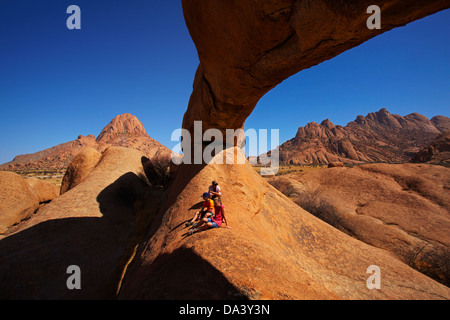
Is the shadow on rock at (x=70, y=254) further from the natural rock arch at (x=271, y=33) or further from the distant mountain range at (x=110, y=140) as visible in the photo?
the distant mountain range at (x=110, y=140)

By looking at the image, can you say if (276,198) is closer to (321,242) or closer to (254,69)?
(321,242)

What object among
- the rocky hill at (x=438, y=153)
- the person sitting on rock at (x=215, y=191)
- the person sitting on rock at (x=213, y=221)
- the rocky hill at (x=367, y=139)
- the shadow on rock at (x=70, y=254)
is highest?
the rocky hill at (x=367, y=139)

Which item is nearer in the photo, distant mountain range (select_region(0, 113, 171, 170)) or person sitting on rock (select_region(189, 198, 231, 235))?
person sitting on rock (select_region(189, 198, 231, 235))
